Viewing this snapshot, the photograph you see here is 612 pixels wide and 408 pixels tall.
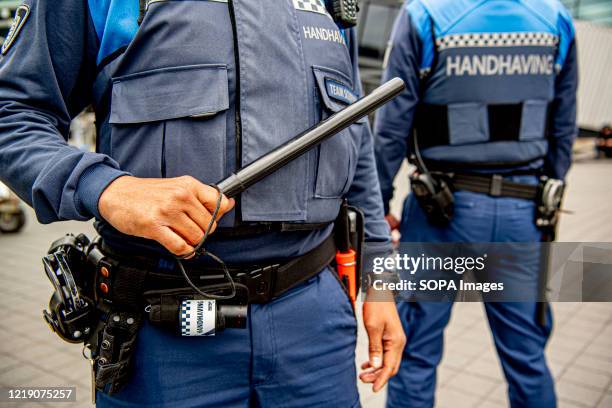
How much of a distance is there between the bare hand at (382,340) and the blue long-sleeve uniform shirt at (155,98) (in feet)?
1.30

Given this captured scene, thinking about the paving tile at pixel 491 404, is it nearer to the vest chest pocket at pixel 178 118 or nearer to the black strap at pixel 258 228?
the black strap at pixel 258 228

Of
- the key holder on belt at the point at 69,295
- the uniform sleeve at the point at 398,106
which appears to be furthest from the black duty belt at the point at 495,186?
the key holder on belt at the point at 69,295

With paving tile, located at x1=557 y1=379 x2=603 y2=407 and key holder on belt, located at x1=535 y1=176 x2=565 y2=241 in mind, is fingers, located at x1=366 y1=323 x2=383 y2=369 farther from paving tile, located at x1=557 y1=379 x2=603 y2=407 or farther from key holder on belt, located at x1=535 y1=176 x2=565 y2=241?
paving tile, located at x1=557 y1=379 x2=603 y2=407

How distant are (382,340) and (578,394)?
6.40 ft

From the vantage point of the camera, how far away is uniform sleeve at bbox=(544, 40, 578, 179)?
2.54 meters

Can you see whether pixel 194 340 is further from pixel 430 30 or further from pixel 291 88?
pixel 430 30

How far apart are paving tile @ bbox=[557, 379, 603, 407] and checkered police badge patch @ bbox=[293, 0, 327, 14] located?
247cm

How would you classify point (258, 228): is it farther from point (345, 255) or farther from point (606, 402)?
point (606, 402)

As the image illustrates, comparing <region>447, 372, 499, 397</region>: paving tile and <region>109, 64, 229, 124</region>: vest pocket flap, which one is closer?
<region>109, 64, 229, 124</region>: vest pocket flap

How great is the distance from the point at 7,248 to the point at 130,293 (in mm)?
5345

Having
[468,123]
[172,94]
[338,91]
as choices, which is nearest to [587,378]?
[468,123]

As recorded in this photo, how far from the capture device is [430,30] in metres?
2.35

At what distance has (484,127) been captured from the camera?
7.68 feet

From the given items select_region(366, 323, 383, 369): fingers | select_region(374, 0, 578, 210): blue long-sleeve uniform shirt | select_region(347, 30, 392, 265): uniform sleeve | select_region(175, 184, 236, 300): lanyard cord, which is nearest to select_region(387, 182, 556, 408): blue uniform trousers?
select_region(374, 0, 578, 210): blue long-sleeve uniform shirt
